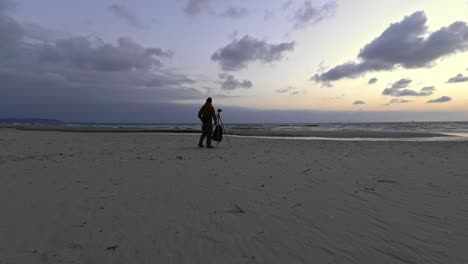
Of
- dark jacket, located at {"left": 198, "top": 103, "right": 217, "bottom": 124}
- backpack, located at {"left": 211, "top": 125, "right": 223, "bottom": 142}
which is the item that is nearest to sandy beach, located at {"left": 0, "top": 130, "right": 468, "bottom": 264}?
dark jacket, located at {"left": 198, "top": 103, "right": 217, "bottom": 124}

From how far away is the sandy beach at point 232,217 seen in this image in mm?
3283

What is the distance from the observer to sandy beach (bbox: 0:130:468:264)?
328 centimetres

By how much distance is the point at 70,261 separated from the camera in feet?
10.2

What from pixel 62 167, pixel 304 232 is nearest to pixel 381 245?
pixel 304 232

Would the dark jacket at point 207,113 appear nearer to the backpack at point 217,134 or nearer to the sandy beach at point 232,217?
the backpack at point 217,134

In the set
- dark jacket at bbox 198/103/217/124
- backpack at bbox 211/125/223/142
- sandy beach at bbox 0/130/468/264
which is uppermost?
dark jacket at bbox 198/103/217/124

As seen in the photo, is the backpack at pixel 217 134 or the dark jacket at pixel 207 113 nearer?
the dark jacket at pixel 207 113

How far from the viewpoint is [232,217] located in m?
4.40

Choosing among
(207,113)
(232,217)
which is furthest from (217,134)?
(232,217)

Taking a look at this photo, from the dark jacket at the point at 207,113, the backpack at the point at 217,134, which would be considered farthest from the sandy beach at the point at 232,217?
the backpack at the point at 217,134

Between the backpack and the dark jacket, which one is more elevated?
the dark jacket

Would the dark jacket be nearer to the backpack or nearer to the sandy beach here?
the backpack

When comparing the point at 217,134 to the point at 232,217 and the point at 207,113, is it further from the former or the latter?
the point at 232,217

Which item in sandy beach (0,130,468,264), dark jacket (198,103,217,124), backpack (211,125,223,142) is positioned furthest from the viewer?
backpack (211,125,223,142)
